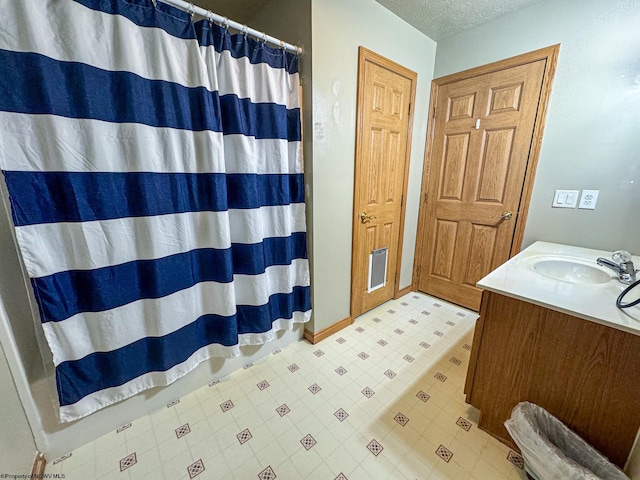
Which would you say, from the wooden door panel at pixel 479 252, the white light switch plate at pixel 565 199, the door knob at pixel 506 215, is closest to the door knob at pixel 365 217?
the wooden door panel at pixel 479 252

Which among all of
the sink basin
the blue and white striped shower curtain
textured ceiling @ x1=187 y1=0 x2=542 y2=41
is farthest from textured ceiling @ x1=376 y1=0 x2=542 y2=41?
the sink basin

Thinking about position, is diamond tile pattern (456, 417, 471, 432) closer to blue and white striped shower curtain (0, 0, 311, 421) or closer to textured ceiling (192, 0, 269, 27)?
blue and white striped shower curtain (0, 0, 311, 421)

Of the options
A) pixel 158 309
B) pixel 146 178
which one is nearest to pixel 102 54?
pixel 146 178

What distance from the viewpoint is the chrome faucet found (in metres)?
1.21

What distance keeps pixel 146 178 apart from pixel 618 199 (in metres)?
2.71

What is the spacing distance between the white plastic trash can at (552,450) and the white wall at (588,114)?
1336 mm

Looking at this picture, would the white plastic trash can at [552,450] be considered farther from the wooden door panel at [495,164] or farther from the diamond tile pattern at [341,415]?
the wooden door panel at [495,164]

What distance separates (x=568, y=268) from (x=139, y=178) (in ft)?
7.82

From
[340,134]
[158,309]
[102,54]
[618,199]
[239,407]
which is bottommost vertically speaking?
[239,407]

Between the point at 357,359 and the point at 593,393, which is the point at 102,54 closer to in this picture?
the point at 357,359

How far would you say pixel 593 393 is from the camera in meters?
0.98

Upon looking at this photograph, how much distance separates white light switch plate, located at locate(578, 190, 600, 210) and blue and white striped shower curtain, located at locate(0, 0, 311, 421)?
196 centimetres

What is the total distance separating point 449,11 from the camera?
6.06ft

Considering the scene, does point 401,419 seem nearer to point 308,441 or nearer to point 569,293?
point 308,441
